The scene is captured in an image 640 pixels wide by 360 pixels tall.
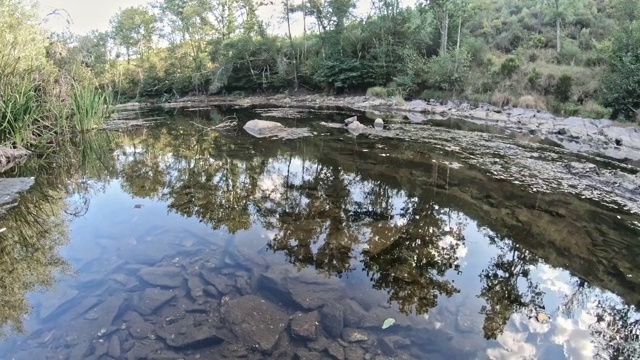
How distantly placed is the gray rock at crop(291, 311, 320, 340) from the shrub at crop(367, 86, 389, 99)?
22943mm

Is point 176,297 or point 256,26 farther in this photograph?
point 256,26

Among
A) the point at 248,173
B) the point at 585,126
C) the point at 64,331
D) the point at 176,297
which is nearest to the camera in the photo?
the point at 64,331

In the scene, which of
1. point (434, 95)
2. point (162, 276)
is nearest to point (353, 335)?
point (162, 276)

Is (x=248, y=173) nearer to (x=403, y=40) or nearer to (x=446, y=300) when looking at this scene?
(x=446, y=300)

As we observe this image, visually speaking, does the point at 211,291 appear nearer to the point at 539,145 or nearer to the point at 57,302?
the point at 57,302

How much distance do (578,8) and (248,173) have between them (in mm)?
31025

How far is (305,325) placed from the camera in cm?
333

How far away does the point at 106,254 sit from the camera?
4.70 metres

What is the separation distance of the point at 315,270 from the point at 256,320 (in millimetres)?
1080

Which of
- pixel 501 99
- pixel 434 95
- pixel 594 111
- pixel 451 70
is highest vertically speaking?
pixel 451 70

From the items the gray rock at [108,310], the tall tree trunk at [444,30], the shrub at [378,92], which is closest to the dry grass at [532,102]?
the tall tree trunk at [444,30]

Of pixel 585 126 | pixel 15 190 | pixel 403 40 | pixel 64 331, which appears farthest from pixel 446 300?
pixel 403 40

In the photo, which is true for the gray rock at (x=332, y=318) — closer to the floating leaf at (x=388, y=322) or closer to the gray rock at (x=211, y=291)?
the floating leaf at (x=388, y=322)

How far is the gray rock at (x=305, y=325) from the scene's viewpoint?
3199mm
